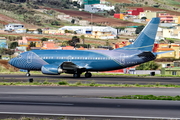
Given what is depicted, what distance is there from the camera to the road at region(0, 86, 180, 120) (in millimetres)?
25141

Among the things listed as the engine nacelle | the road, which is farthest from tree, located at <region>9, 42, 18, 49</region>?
the road

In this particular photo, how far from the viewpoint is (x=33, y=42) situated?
15962cm

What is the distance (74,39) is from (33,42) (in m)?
18.7

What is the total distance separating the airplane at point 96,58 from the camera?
181 ft

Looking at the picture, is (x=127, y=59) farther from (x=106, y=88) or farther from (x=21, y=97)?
(x=21, y=97)

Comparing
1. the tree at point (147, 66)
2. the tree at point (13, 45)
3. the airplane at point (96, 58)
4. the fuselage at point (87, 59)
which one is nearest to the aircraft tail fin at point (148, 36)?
the airplane at point (96, 58)

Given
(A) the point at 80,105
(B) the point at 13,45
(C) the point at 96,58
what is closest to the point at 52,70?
(C) the point at 96,58

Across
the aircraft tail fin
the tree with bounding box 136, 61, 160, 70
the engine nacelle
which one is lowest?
the tree with bounding box 136, 61, 160, 70

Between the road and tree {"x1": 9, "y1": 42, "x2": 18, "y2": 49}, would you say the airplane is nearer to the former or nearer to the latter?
the road

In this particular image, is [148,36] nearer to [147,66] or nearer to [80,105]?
[80,105]

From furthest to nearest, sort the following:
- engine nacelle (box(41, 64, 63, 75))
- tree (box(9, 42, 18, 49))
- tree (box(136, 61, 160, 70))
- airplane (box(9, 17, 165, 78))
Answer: tree (box(9, 42, 18, 49)) → tree (box(136, 61, 160, 70)) → engine nacelle (box(41, 64, 63, 75)) → airplane (box(9, 17, 165, 78))

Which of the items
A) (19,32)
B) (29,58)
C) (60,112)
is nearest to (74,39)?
(19,32)

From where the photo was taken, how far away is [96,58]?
56.4 m

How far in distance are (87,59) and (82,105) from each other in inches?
1121
